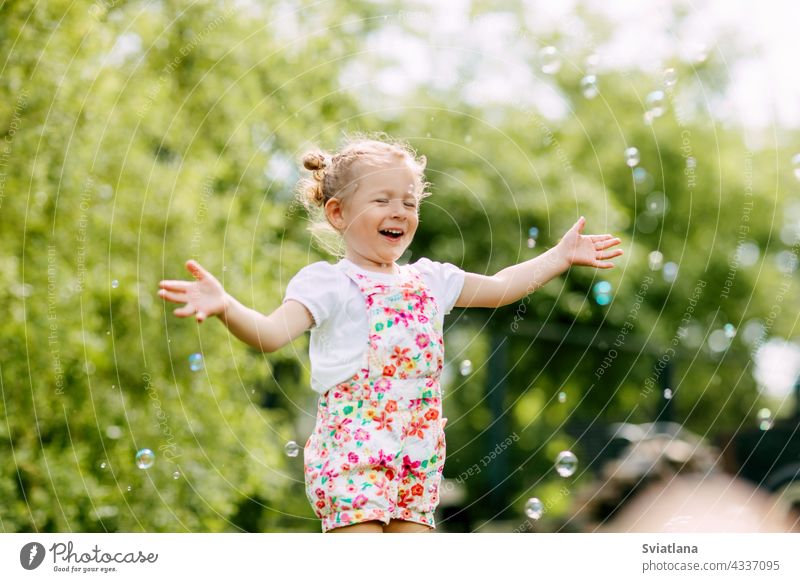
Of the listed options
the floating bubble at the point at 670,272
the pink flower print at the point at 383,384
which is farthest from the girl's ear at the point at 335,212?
the floating bubble at the point at 670,272

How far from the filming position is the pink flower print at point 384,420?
3797mm

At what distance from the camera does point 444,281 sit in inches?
167

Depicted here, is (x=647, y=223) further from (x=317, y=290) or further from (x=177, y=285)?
(x=177, y=285)

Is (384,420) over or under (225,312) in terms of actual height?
under

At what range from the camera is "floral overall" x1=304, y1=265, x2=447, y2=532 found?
375 centimetres

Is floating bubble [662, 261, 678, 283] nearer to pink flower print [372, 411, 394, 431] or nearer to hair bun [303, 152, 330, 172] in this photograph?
hair bun [303, 152, 330, 172]

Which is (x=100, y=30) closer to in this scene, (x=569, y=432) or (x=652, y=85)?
(x=569, y=432)

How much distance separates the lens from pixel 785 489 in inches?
368

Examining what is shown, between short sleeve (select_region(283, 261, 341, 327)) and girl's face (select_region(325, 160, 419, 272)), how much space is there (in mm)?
168

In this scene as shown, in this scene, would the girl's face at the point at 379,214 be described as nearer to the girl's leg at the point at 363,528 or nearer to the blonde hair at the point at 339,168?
the blonde hair at the point at 339,168

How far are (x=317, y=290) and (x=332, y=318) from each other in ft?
0.42

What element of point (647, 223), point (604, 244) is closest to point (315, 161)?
point (604, 244)
